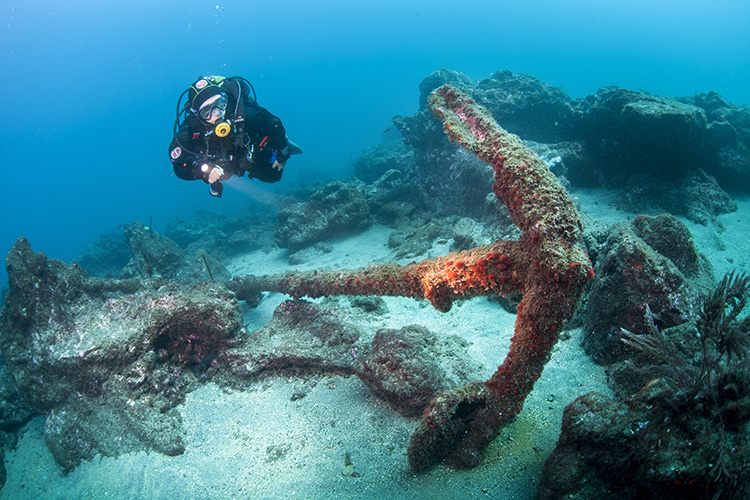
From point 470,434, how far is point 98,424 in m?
5.05

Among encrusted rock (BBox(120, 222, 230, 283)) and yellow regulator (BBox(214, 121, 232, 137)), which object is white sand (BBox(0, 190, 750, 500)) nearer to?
yellow regulator (BBox(214, 121, 232, 137))

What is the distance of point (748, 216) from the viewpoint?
788 cm

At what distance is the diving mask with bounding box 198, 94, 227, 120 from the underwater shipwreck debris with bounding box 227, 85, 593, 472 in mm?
4279

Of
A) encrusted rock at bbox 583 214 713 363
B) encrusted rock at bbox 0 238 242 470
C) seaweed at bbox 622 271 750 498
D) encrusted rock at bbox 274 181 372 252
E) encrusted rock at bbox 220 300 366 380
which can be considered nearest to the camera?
seaweed at bbox 622 271 750 498

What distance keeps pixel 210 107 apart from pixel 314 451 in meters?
5.66

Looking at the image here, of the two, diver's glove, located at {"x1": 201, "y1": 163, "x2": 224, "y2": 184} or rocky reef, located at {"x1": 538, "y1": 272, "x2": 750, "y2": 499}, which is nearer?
rocky reef, located at {"x1": 538, "y1": 272, "x2": 750, "y2": 499}

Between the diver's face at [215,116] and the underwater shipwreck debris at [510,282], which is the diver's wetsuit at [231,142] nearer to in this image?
the diver's face at [215,116]

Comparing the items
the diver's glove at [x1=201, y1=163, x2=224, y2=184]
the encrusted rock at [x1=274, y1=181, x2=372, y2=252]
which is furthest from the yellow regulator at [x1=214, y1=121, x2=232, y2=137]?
the encrusted rock at [x1=274, y1=181, x2=372, y2=252]

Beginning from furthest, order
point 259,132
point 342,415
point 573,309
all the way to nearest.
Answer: point 259,132, point 342,415, point 573,309

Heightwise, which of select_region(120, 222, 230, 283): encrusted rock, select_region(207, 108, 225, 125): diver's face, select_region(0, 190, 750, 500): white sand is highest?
select_region(207, 108, 225, 125): diver's face

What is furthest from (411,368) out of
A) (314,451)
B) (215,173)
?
(215,173)

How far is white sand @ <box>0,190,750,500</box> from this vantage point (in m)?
2.88

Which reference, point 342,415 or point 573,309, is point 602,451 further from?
point 342,415

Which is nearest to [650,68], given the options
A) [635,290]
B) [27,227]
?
[635,290]
